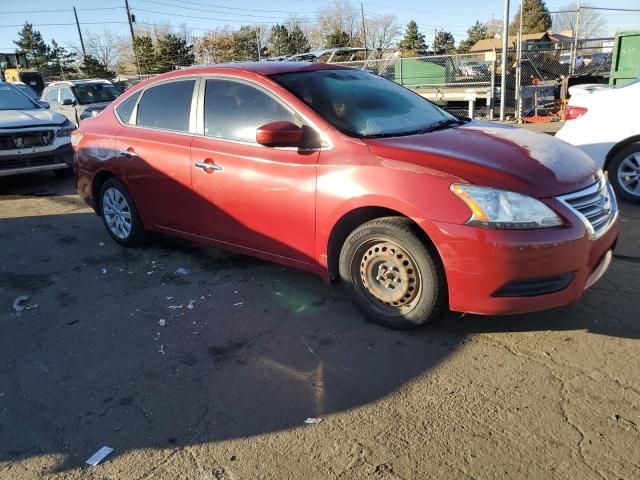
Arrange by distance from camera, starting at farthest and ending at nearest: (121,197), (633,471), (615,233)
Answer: (121,197), (615,233), (633,471)

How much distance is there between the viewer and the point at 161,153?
467 cm

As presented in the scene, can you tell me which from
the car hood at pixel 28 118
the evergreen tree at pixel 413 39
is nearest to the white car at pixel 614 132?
A: the car hood at pixel 28 118

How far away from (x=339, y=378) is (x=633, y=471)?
1.45 meters

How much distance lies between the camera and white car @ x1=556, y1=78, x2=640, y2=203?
5.91 metres

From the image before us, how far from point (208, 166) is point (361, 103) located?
4.31 ft

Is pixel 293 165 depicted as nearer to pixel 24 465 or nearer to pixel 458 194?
pixel 458 194

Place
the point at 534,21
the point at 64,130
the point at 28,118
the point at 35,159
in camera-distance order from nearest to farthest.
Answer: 1. the point at 35,159
2. the point at 28,118
3. the point at 64,130
4. the point at 534,21

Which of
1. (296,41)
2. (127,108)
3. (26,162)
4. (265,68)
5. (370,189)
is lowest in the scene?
(26,162)

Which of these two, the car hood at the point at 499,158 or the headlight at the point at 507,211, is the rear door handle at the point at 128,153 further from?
the headlight at the point at 507,211

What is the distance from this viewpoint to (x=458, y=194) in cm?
304

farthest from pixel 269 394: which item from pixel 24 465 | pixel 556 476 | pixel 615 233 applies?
pixel 615 233

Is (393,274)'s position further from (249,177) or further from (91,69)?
(91,69)

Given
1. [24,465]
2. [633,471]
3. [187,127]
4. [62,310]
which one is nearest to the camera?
[633,471]

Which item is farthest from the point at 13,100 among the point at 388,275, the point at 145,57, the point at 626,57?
the point at 145,57
